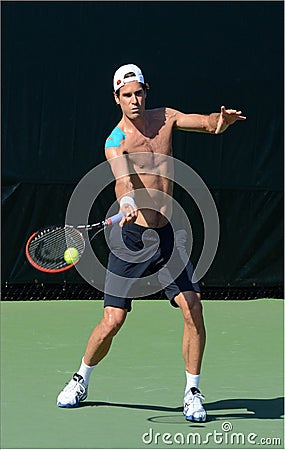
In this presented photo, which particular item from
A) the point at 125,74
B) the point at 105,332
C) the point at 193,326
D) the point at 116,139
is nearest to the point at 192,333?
the point at 193,326

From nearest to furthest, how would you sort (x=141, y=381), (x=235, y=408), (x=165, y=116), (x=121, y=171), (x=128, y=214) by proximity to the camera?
(x=128, y=214) → (x=121, y=171) → (x=235, y=408) → (x=165, y=116) → (x=141, y=381)

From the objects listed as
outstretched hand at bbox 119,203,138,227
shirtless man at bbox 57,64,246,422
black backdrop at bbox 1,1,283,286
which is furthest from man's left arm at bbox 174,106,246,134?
black backdrop at bbox 1,1,283,286

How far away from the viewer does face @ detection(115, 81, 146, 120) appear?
4930 mm

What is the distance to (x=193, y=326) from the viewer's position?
16.1 feet

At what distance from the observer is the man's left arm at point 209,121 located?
16.1 ft

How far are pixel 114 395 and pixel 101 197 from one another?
390 centimetres

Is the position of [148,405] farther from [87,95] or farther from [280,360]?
[87,95]

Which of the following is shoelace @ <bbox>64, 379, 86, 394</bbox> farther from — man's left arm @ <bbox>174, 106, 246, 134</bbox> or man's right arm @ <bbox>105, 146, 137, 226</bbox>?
man's left arm @ <bbox>174, 106, 246, 134</bbox>

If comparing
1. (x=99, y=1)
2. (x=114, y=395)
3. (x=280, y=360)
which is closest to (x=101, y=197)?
(x=99, y=1)

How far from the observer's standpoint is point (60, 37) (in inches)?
348

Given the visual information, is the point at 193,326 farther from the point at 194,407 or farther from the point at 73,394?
the point at 73,394

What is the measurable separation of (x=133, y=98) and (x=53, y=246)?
812mm

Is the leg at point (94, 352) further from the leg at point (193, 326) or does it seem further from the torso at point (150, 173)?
the torso at point (150, 173)

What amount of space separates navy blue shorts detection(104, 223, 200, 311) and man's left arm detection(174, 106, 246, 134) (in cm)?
48
